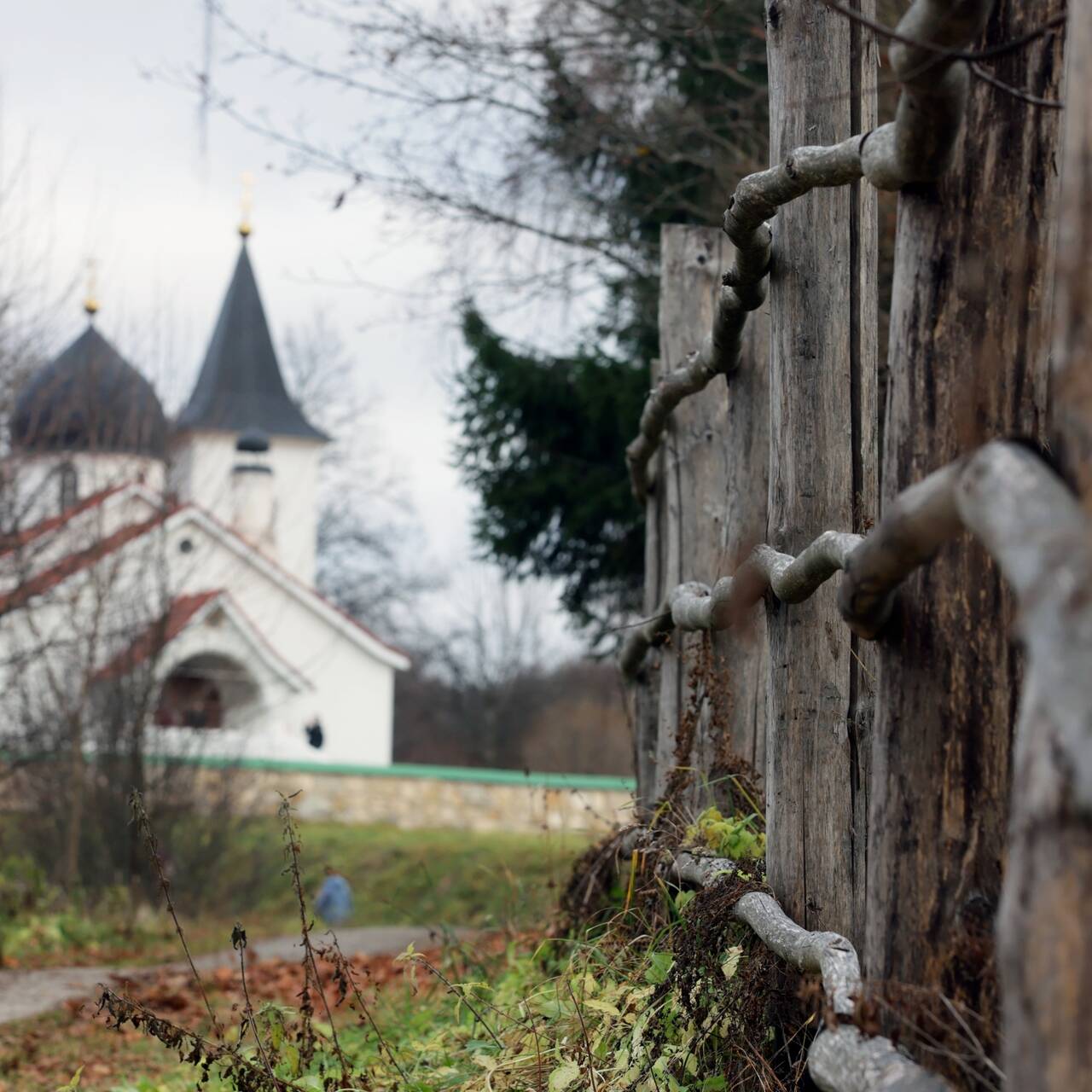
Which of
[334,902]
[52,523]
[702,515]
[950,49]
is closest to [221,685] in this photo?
[334,902]

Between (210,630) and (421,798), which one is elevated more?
(210,630)

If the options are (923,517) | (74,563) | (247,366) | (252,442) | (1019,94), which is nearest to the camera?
(923,517)

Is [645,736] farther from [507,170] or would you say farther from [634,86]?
[634,86]

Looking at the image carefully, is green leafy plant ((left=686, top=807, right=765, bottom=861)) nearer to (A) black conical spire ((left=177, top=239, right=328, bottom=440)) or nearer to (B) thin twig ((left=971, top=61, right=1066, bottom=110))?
(B) thin twig ((left=971, top=61, right=1066, bottom=110))

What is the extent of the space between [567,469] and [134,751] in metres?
4.49

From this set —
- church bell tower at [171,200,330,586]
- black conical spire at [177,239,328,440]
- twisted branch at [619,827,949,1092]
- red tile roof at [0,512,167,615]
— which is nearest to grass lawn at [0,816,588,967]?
red tile roof at [0,512,167,615]

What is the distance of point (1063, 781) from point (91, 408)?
1317cm

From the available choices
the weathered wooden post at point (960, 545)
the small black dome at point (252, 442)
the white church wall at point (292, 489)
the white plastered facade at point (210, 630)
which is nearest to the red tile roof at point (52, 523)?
the white plastered facade at point (210, 630)

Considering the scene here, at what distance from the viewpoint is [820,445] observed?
3209mm

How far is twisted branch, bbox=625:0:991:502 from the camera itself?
203 cm

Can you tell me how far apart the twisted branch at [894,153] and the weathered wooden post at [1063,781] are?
548mm

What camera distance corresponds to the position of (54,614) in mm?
20859

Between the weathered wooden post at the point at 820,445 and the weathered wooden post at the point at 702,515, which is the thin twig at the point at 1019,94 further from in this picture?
the weathered wooden post at the point at 702,515

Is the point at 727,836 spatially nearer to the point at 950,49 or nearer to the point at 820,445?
the point at 820,445
